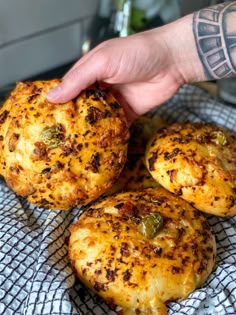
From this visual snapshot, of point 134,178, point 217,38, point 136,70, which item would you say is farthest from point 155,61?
point 134,178

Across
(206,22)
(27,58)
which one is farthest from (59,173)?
(27,58)

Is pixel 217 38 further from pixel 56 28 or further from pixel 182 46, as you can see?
pixel 56 28

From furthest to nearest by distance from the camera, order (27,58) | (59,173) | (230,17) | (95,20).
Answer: (95,20) → (27,58) → (230,17) → (59,173)

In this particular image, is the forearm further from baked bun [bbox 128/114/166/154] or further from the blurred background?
the blurred background

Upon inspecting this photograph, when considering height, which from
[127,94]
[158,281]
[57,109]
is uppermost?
[57,109]

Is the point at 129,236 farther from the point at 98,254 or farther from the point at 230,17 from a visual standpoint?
the point at 230,17
